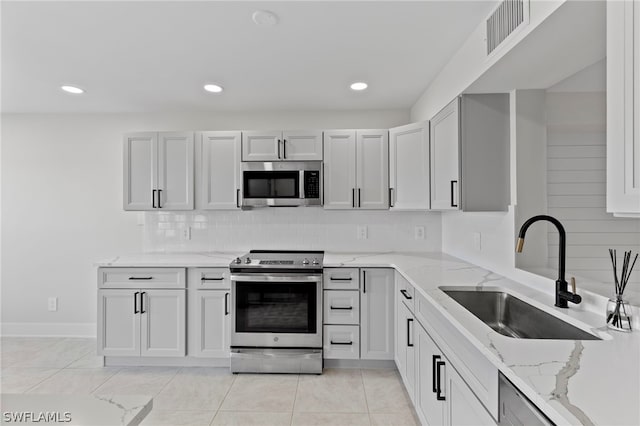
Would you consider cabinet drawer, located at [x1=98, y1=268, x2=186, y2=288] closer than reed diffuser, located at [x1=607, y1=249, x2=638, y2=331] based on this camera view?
No

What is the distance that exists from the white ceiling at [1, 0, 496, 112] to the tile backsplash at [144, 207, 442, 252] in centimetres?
112

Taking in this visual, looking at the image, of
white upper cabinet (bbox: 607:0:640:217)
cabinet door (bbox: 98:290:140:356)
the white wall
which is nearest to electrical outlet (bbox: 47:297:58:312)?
the white wall

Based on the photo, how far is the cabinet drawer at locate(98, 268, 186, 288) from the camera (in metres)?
2.79

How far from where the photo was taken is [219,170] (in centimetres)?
314

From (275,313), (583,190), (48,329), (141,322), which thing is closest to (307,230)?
(275,313)

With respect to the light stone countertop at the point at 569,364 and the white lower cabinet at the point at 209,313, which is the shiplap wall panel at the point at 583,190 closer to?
the light stone countertop at the point at 569,364

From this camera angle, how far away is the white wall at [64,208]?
353 cm

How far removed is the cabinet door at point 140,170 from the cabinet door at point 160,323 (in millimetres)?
888

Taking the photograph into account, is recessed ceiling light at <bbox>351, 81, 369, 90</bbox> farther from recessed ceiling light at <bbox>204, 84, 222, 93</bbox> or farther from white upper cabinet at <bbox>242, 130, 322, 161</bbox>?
recessed ceiling light at <bbox>204, 84, 222, 93</bbox>

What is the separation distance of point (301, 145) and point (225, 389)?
214 cm

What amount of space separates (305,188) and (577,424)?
2.57 meters

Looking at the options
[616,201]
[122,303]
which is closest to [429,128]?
[616,201]

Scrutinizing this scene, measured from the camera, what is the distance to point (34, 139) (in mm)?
3551

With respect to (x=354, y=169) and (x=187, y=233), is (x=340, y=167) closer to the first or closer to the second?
(x=354, y=169)
